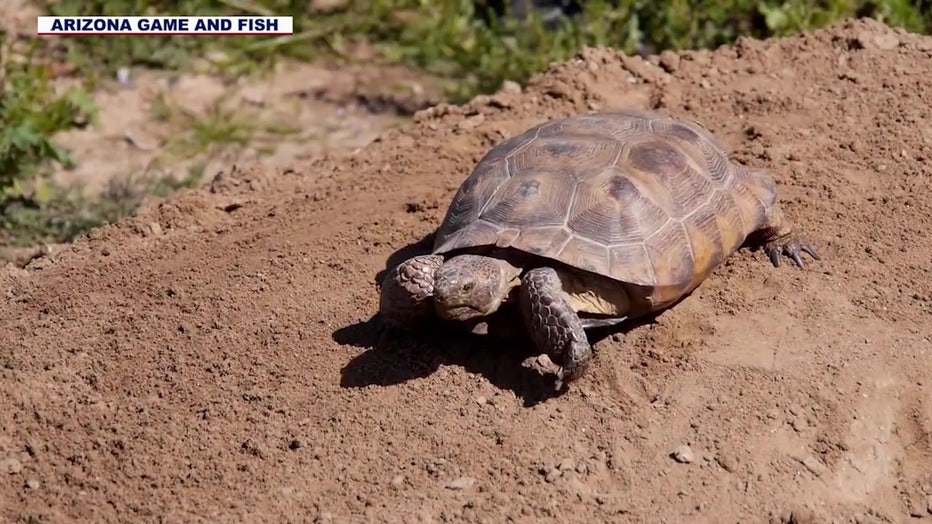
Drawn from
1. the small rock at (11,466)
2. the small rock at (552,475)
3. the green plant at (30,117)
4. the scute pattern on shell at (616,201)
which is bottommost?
the small rock at (11,466)

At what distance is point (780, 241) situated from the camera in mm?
5285

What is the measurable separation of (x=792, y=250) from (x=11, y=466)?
12.0 ft

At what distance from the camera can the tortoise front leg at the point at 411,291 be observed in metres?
4.54

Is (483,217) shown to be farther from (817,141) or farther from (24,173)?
(24,173)

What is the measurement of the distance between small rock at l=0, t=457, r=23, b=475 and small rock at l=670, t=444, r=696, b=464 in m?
2.70

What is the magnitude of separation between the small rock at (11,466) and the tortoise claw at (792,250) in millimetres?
3528

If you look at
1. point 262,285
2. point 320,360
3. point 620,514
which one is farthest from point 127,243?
point 620,514

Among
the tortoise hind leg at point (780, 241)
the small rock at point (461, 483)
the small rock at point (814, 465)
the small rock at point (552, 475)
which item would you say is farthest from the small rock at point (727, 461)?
the tortoise hind leg at point (780, 241)

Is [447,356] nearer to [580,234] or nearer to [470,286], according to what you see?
[470,286]

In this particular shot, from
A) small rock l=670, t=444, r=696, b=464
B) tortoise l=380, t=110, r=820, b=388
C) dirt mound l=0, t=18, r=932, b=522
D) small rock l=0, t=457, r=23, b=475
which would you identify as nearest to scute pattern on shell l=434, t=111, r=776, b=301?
tortoise l=380, t=110, r=820, b=388

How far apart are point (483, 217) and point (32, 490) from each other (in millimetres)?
2195

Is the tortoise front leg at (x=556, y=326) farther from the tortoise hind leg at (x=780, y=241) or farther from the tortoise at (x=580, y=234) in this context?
the tortoise hind leg at (x=780, y=241)

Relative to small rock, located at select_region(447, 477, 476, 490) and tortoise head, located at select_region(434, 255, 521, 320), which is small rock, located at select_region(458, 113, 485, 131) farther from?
small rock, located at select_region(447, 477, 476, 490)

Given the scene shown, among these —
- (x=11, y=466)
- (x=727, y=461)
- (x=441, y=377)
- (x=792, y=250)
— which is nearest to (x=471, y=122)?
(x=792, y=250)
